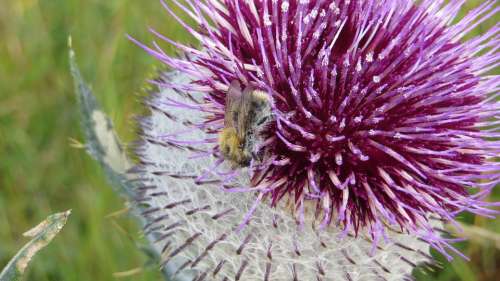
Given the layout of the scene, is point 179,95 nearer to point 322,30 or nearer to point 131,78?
point 322,30

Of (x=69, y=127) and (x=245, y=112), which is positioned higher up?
(x=69, y=127)

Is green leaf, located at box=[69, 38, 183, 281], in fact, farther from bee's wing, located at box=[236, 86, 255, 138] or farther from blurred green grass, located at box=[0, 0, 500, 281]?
bee's wing, located at box=[236, 86, 255, 138]

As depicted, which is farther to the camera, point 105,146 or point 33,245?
point 105,146

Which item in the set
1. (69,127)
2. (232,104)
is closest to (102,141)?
(232,104)

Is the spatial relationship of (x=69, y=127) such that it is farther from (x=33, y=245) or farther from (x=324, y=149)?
(x=324, y=149)

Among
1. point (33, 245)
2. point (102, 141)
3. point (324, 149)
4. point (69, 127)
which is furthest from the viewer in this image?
point (69, 127)
